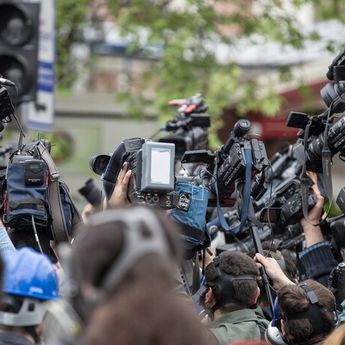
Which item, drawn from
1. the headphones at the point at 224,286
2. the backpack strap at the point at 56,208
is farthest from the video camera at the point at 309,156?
the backpack strap at the point at 56,208

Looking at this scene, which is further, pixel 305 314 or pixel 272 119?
pixel 272 119

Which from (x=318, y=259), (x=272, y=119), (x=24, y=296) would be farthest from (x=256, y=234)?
(x=272, y=119)

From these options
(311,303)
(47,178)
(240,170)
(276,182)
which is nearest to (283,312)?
(311,303)

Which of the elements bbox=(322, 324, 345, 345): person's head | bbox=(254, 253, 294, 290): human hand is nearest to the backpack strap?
bbox=(254, 253, 294, 290): human hand

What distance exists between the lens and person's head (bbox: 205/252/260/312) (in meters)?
5.12

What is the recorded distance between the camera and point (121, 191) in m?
5.29

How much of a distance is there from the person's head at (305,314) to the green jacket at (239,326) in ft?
0.52

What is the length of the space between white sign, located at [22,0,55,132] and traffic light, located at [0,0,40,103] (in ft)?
1.48

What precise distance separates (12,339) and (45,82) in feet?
27.0

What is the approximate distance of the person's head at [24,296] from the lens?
337 cm

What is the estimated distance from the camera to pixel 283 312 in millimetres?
4973

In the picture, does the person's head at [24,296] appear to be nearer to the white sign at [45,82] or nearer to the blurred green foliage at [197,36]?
the white sign at [45,82]

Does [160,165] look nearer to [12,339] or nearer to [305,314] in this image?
[305,314]

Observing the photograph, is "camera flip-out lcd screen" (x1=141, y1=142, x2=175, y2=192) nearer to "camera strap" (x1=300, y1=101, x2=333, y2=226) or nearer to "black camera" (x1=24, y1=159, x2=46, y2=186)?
"black camera" (x1=24, y1=159, x2=46, y2=186)
